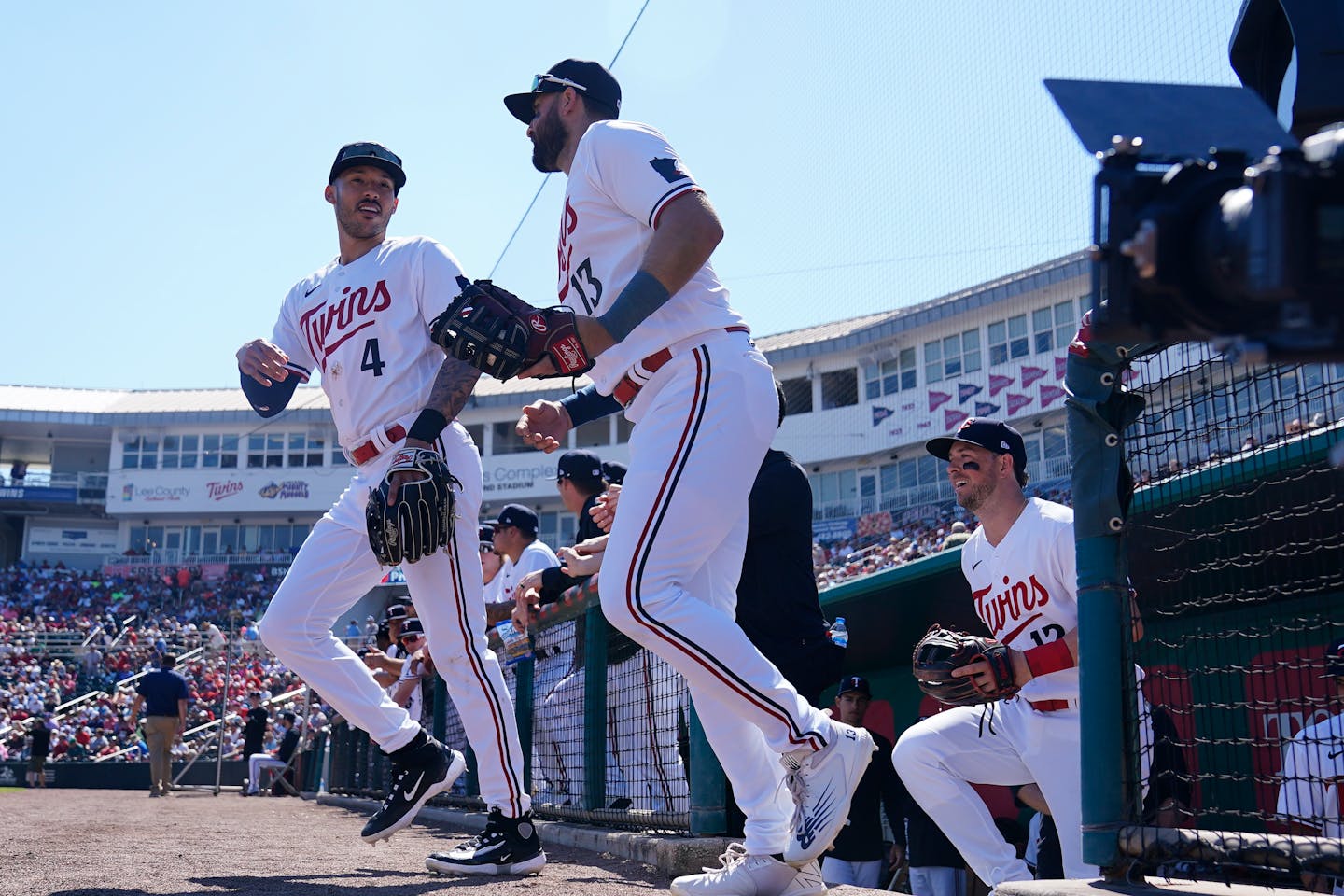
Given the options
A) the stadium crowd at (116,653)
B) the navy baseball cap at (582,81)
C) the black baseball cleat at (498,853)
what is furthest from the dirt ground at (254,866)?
the stadium crowd at (116,653)

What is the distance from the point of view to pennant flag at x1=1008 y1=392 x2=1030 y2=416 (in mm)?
30575

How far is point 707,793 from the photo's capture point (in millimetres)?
3643

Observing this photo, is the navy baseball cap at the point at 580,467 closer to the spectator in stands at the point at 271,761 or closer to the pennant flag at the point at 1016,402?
the spectator in stands at the point at 271,761

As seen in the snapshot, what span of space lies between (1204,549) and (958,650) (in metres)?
1.51

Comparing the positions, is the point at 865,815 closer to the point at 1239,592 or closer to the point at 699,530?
the point at 1239,592

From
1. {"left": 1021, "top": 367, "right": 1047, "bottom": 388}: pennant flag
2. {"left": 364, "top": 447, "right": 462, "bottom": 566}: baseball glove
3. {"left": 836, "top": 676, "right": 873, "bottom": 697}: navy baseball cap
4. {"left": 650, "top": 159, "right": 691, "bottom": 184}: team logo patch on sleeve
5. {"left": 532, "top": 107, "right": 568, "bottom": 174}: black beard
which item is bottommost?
{"left": 836, "top": 676, "right": 873, "bottom": 697}: navy baseball cap

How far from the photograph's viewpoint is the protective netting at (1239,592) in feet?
7.33

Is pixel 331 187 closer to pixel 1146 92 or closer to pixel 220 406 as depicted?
pixel 1146 92

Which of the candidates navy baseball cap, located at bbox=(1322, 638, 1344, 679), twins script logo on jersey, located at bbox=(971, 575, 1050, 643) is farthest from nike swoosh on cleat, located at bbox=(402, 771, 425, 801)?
navy baseball cap, located at bbox=(1322, 638, 1344, 679)

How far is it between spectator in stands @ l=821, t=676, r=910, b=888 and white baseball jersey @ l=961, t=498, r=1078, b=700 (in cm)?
148

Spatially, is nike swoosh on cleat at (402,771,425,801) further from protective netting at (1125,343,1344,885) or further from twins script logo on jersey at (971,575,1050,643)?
protective netting at (1125,343,1344,885)

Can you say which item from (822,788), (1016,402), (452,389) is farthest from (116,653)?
(822,788)

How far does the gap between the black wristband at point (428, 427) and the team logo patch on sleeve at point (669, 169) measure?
117 centimetres

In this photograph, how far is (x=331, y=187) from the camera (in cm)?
439
